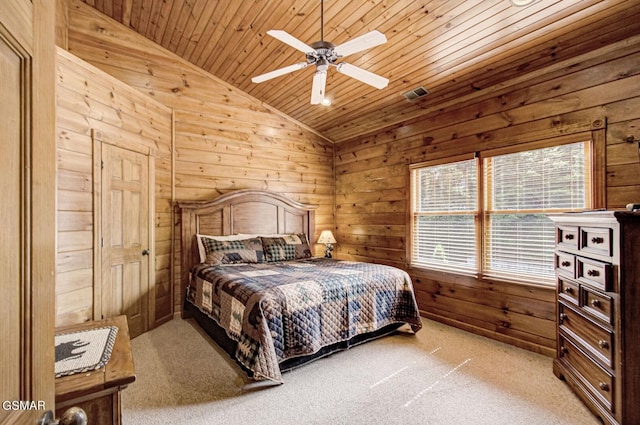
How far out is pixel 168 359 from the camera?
2791 millimetres

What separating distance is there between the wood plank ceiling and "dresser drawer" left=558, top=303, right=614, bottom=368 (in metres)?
2.15

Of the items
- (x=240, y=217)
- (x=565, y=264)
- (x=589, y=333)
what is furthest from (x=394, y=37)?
(x=240, y=217)

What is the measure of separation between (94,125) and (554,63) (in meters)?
4.28

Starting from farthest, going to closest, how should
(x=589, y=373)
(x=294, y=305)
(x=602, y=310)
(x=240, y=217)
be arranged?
(x=240, y=217), (x=294, y=305), (x=589, y=373), (x=602, y=310)

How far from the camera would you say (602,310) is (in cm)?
186

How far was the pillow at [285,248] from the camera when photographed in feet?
13.8

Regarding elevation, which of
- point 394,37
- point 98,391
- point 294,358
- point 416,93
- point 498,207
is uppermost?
point 394,37

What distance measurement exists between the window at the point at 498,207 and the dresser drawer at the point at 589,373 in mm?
764

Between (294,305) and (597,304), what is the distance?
6.60 ft

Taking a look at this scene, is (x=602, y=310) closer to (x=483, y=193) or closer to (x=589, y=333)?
(x=589, y=333)

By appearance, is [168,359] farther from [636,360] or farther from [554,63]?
[554,63]

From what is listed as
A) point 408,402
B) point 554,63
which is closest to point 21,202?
point 408,402

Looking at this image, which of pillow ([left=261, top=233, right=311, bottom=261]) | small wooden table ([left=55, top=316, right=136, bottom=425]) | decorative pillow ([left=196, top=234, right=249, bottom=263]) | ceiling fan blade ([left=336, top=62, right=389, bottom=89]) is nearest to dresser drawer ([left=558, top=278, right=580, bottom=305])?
ceiling fan blade ([left=336, top=62, right=389, bottom=89])

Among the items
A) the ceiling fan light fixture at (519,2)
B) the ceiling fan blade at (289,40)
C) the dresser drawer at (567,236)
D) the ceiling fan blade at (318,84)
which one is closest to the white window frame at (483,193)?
the dresser drawer at (567,236)
